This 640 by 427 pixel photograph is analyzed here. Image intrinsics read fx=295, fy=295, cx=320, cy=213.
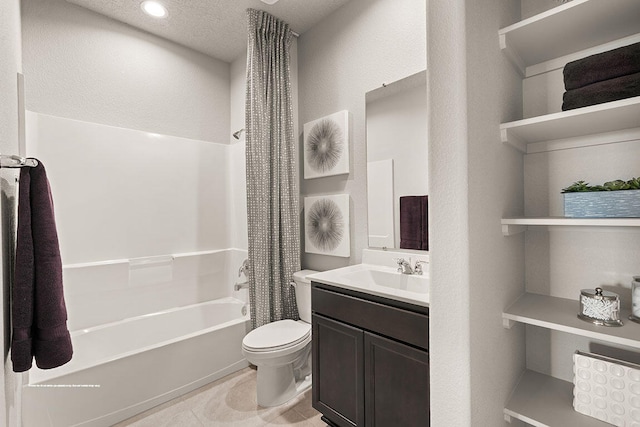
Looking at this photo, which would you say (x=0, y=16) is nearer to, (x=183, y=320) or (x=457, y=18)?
(x=457, y=18)

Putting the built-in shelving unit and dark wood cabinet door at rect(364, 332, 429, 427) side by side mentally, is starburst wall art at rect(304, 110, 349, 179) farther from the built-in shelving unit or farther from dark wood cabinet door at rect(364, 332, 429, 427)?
dark wood cabinet door at rect(364, 332, 429, 427)

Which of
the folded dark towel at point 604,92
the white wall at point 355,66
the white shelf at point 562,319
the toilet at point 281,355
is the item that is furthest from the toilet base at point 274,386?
the folded dark towel at point 604,92

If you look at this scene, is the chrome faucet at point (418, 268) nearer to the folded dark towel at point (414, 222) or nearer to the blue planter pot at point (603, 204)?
the folded dark towel at point (414, 222)

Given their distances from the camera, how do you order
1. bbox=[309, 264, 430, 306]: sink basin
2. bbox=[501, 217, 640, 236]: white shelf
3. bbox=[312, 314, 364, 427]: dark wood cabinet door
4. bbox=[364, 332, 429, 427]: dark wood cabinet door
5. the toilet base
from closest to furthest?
bbox=[501, 217, 640, 236]: white shelf → bbox=[364, 332, 429, 427]: dark wood cabinet door → bbox=[309, 264, 430, 306]: sink basin → bbox=[312, 314, 364, 427]: dark wood cabinet door → the toilet base

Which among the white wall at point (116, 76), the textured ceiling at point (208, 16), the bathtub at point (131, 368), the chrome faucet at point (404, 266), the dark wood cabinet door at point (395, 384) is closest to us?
the dark wood cabinet door at point (395, 384)

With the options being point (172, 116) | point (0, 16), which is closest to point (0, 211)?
point (0, 16)

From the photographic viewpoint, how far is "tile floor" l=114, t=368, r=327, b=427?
183 centimetres

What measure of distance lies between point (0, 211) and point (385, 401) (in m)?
1.72

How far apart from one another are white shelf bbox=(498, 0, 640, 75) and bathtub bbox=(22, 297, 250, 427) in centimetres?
252

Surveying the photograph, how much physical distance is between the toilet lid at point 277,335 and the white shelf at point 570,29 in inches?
75.7

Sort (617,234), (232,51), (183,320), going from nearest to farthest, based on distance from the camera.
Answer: (617,234)
(183,320)
(232,51)

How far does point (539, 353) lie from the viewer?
132cm

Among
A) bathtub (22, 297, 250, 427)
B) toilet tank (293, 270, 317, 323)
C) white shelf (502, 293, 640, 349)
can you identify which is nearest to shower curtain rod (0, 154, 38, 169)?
bathtub (22, 297, 250, 427)

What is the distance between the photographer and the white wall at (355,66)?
1.89 metres
